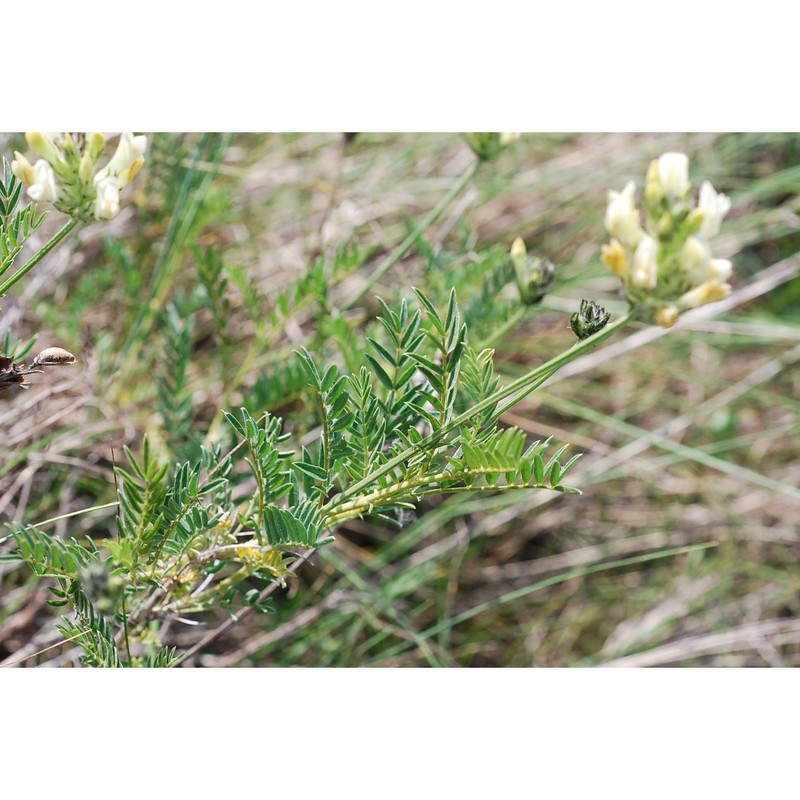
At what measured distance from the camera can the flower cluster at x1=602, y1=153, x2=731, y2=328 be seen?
0.58m

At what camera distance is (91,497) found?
52.9 inches

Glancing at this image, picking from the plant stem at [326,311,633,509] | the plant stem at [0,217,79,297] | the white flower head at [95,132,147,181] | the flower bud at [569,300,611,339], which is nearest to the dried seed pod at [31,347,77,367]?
the plant stem at [0,217,79,297]

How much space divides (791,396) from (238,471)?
1.43 m

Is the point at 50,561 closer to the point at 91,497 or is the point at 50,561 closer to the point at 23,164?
the point at 23,164

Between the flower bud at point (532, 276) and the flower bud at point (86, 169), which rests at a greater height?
the flower bud at point (86, 169)

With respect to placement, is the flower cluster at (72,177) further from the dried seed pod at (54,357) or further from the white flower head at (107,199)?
the dried seed pod at (54,357)

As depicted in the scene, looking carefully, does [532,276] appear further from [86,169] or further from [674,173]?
[86,169]

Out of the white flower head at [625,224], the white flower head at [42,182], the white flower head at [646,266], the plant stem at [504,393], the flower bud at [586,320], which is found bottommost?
the plant stem at [504,393]

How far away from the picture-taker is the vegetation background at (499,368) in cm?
122

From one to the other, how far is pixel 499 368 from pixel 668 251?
1140mm

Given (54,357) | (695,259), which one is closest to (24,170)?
(54,357)

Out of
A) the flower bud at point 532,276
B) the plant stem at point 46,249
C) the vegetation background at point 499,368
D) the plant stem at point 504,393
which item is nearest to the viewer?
the plant stem at point 504,393

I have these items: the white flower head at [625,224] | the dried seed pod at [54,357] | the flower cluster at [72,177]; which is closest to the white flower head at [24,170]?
the flower cluster at [72,177]

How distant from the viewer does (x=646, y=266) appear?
58 cm
